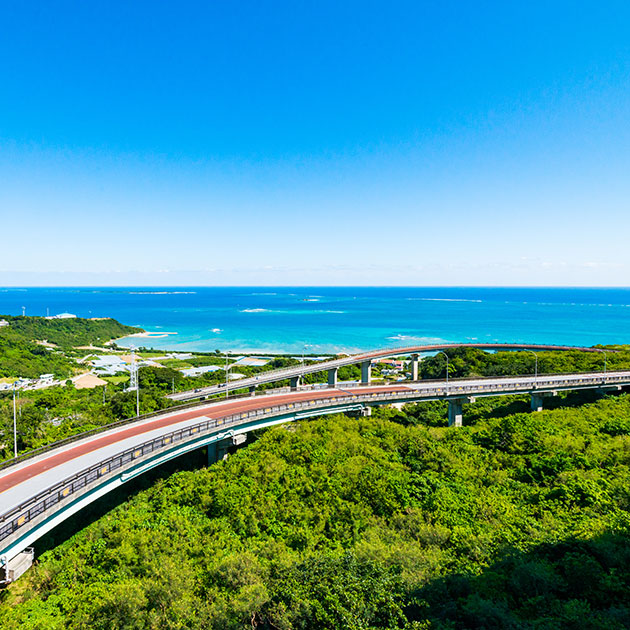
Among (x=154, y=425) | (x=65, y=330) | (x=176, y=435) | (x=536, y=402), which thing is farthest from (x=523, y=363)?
(x=65, y=330)

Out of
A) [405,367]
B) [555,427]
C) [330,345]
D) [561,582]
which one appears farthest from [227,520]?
[330,345]

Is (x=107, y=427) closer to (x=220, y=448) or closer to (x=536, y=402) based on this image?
(x=220, y=448)

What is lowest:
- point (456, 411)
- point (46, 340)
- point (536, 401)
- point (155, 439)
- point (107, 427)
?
point (46, 340)

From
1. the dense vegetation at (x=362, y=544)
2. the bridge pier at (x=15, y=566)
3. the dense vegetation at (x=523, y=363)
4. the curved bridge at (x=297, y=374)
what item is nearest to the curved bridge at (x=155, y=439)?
the bridge pier at (x=15, y=566)

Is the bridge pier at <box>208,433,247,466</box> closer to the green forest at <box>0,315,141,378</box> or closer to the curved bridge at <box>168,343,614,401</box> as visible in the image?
the curved bridge at <box>168,343,614,401</box>

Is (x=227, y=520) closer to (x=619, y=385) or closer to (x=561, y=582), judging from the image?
(x=561, y=582)

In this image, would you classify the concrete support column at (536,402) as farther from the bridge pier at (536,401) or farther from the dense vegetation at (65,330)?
the dense vegetation at (65,330)
